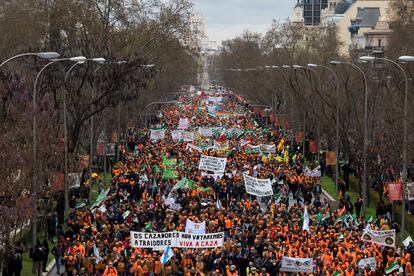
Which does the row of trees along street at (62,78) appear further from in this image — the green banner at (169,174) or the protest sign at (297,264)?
the protest sign at (297,264)

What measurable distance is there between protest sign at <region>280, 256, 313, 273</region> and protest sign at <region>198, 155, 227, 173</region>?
17476mm

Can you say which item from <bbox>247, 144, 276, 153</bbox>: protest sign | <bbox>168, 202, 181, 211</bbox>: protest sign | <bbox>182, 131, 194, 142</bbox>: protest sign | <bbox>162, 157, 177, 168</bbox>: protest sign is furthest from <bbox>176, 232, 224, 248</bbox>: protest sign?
<bbox>182, 131, 194, 142</bbox>: protest sign

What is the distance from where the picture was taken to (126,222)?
31734 millimetres

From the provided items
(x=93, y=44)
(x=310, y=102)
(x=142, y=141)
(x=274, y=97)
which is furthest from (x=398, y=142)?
(x=274, y=97)

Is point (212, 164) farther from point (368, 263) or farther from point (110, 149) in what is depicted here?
point (368, 263)

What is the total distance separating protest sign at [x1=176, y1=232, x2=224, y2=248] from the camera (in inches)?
1034

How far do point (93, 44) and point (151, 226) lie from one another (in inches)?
752

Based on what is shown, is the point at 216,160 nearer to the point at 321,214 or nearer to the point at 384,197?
the point at 384,197

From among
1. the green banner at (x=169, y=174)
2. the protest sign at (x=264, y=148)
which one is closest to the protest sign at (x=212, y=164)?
the green banner at (x=169, y=174)

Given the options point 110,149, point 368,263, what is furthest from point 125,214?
point 110,149

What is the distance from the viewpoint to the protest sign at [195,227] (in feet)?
92.8

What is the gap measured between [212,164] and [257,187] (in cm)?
553

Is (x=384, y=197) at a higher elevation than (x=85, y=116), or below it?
below

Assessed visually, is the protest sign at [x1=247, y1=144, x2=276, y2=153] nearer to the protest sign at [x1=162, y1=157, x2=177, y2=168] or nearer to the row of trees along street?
the protest sign at [x1=162, y1=157, x2=177, y2=168]
